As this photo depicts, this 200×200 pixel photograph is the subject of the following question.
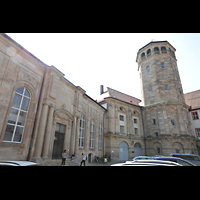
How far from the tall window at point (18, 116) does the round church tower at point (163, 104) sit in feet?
86.7

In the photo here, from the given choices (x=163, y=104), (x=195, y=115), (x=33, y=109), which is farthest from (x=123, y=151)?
(x=33, y=109)

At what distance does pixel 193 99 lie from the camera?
36.9 meters

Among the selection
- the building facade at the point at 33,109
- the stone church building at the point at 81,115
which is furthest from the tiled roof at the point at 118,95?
the building facade at the point at 33,109

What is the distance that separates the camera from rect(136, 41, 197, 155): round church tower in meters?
28.0

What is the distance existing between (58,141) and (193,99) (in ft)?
122

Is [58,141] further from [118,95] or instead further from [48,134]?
[118,95]

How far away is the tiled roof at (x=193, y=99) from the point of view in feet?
114

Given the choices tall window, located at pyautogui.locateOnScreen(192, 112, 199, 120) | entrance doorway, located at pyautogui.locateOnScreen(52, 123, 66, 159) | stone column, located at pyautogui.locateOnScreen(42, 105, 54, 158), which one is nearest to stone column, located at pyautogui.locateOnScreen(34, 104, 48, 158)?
stone column, located at pyautogui.locateOnScreen(42, 105, 54, 158)

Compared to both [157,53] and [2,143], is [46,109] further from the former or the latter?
[157,53]

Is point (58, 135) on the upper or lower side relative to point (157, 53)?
lower

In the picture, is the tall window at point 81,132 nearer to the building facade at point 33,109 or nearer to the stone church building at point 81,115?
the stone church building at point 81,115
